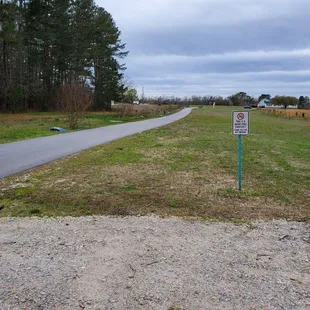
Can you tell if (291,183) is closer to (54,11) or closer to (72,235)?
(72,235)

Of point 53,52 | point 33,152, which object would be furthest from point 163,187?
point 53,52

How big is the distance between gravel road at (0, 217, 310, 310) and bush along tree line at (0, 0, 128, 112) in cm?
2614

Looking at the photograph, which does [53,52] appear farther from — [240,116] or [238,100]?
[238,100]

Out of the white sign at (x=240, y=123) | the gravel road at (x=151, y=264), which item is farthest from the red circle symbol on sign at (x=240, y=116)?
the gravel road at (x=151, y=264)

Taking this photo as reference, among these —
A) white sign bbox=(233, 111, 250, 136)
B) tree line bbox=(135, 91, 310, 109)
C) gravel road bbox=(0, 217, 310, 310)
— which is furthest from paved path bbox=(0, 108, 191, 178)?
tree line bbox=(135, 91, 310, 109)

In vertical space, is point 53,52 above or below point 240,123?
above

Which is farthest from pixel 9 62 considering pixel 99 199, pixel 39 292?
pixel 39 292

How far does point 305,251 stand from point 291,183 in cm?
316

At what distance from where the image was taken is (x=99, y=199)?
486cm

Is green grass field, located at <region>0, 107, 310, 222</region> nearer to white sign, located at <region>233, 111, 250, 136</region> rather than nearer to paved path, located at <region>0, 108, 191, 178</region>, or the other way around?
paved path, located at <region>0, 108, 191, 178</region>

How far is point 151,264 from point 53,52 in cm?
3636

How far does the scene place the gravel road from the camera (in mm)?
2367

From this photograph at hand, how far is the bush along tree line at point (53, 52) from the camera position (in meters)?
30.8

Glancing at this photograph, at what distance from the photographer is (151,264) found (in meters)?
2.88
